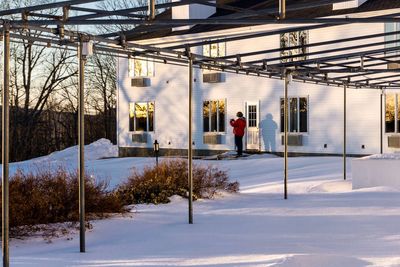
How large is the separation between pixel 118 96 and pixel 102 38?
29.0 metres

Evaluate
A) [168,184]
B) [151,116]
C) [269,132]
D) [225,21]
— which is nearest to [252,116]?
[269,132]

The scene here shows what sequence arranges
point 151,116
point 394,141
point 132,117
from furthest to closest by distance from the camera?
1. point 132,117
2. point 151,116
3. point 394,141

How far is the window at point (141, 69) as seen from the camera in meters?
36.0

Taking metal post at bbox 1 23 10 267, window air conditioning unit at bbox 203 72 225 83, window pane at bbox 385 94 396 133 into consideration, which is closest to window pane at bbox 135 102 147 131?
window air conditioning unit at bbox 203 72 225 83

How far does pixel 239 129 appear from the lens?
98.7ft

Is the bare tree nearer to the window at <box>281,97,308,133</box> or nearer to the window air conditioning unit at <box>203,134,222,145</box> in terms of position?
the window air conditioning unit at <box>203,134,222,145</box>

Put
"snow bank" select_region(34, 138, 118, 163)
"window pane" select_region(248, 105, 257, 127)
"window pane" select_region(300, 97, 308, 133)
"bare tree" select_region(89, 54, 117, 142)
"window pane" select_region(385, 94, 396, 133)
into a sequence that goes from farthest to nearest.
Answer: "bare tree" select_region(89, 54, 117, 142) → "snow bank" select_region(34, 138, 118, 163) → "window pane" select_region(248, 105, 257, 127) → "window pane" select_region(300, 97, 308, 133) → "window pane" select_region(385, 94, 396, 133)

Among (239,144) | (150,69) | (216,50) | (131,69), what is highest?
(216,50)

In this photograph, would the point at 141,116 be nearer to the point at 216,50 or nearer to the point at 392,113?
the point at 216,50

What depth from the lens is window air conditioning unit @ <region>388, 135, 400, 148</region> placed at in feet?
90.3

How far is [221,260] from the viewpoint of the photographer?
7730mm

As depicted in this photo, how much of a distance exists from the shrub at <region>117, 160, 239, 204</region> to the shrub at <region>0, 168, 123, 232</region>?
5.58 feet

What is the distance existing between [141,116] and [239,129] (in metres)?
8.13

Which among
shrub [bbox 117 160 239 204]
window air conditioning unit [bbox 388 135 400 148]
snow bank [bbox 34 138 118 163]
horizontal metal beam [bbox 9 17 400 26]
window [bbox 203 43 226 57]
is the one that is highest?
window [bbox 203 43 226 57]
